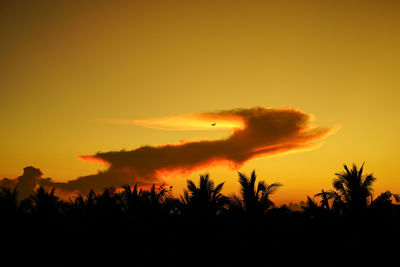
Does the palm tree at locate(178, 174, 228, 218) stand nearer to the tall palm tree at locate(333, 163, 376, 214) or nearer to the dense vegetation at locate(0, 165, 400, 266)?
the dense vegetation at locate(0, 165, 400, 266)

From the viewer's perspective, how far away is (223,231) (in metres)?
21.4

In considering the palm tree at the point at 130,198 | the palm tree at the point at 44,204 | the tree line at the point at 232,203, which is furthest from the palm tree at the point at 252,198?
the palm tree at the point at 44,204

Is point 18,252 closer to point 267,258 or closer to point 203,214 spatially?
point 203,214

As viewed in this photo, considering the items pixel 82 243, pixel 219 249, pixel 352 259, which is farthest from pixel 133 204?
pixel 352 259

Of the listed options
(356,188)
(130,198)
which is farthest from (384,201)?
(130,198)

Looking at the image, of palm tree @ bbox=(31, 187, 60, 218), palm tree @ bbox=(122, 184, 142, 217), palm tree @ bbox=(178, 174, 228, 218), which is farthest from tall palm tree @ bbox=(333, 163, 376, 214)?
palm tree @ bbox=(31, 187, 60, 218)

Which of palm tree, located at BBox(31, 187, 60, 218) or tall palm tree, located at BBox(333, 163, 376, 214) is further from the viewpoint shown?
palm tree, located at BBox(31, 187, 60, 218)

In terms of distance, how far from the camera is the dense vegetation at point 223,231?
1878 centimetres

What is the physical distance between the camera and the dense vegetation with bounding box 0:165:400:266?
18781 millimetres

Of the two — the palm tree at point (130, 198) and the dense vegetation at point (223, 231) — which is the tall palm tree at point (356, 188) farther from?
the palm tree at point (130, 198)

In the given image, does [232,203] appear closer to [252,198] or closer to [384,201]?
[252,198]

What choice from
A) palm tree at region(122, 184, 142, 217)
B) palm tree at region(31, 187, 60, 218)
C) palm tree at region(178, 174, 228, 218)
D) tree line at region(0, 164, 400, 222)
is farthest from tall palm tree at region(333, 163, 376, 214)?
palm tree at region(31, 187, 60, 218)

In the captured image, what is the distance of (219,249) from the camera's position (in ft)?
69.1

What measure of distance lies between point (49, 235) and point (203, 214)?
47.9ft
